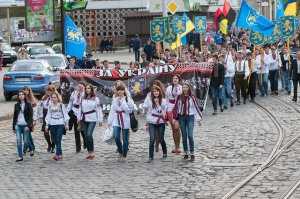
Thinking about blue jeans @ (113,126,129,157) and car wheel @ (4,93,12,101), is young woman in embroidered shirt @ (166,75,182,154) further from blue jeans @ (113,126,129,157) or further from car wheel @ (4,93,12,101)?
car wheel @ (4,93,12,101)

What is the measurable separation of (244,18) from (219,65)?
8612mm

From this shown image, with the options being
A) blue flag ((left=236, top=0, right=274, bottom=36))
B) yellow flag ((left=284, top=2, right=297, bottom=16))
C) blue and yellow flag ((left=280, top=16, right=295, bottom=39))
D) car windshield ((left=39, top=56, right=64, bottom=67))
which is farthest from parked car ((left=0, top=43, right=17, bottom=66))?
blue and yellow flag ((left=280, top=16, right=295, bottom=39))

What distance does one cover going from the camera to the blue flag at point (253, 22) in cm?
3057

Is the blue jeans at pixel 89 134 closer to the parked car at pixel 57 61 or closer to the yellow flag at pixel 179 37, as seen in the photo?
the parked car at pixel 57 61

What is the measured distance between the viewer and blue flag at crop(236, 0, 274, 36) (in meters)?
30.6

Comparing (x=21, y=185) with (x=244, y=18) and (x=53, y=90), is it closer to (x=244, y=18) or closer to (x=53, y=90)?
(x=53, y=90)

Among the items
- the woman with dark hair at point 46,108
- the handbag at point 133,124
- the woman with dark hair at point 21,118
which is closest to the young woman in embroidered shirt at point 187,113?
the handbag at point 133,124

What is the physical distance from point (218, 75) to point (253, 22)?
8308 millimetres

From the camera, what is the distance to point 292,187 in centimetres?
1265

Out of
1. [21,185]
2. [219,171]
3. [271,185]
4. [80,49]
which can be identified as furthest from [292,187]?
[80,49]

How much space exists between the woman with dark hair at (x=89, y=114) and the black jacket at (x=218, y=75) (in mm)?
7471

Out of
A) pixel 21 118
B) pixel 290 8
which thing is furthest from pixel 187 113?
pixel 290 8

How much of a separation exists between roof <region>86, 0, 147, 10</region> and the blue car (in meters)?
35.8

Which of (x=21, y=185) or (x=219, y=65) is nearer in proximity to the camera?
(x=21, y=185)
